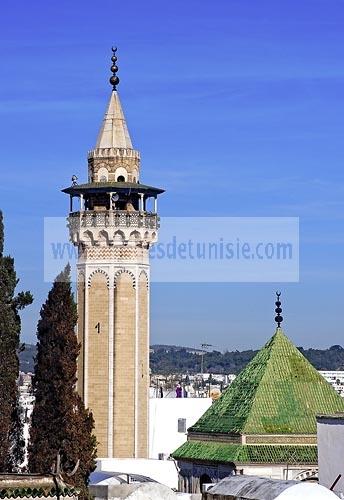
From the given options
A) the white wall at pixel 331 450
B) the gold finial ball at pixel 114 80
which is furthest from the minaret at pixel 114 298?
the white wall at pixel 331 450

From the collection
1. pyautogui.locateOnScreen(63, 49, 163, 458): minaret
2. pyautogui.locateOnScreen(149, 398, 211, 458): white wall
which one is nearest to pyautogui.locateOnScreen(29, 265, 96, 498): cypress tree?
pyautogui.locateOnScreen(63, 49, 163, 458): minaret

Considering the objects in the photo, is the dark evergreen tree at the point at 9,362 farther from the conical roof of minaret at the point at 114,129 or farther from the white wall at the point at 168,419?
the white wall at the point at 168,419

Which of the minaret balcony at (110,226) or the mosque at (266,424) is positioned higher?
the minaret balcony at (110,226)

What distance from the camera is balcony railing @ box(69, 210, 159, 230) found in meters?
45.4

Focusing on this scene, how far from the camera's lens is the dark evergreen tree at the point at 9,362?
3281 centimetres

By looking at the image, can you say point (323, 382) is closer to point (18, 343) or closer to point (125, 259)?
point (18, 343)

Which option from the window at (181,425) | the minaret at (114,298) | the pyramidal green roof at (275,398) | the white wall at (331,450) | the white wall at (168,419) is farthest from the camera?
the window at (181,425)

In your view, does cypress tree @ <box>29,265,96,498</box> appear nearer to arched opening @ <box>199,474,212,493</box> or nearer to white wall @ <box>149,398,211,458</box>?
arched opening @ <box>199,474,212,493</box>

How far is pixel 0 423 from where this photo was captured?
3256cm

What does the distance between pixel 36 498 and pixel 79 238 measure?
20.0m

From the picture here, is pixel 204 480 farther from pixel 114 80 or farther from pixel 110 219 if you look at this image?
pixel 114 80

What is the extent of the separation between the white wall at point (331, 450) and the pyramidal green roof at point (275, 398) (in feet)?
15.1

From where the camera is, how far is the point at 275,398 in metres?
36.0

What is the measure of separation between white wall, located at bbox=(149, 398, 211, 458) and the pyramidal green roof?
19.7 metres
